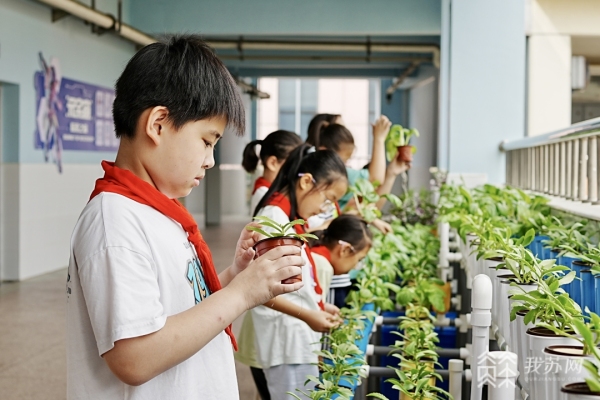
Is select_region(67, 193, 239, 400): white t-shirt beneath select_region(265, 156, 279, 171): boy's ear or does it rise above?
beneath

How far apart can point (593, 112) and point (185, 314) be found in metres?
14.2

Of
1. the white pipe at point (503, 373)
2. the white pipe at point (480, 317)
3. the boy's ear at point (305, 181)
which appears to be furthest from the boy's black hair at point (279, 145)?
the white pipe at point (503, 373)

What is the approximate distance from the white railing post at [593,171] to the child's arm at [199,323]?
173 centimetres

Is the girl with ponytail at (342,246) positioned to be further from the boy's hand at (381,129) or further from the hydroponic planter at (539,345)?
the hydroponic planter at (539,345)

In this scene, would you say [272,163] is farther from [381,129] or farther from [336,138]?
[381,129]

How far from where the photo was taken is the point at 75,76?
27.0 ft

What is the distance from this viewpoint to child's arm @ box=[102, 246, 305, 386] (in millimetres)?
1042

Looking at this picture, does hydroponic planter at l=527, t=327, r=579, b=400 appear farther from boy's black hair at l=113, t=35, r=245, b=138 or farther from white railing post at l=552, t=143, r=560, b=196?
white railing post at l=552, t=143, r=560, b=196

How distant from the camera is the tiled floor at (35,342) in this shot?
12.6ft

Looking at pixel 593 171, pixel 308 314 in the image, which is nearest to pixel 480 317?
pixel 308 314

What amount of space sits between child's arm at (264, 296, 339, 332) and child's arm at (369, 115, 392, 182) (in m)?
1.77

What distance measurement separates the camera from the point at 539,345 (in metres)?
1.03

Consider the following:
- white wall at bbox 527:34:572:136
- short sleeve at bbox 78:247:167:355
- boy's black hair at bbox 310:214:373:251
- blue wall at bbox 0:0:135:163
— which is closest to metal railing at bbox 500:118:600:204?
boy's black hair at bbox 310:214:373:251

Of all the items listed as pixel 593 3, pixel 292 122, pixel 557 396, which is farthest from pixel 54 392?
pixel 292 122
